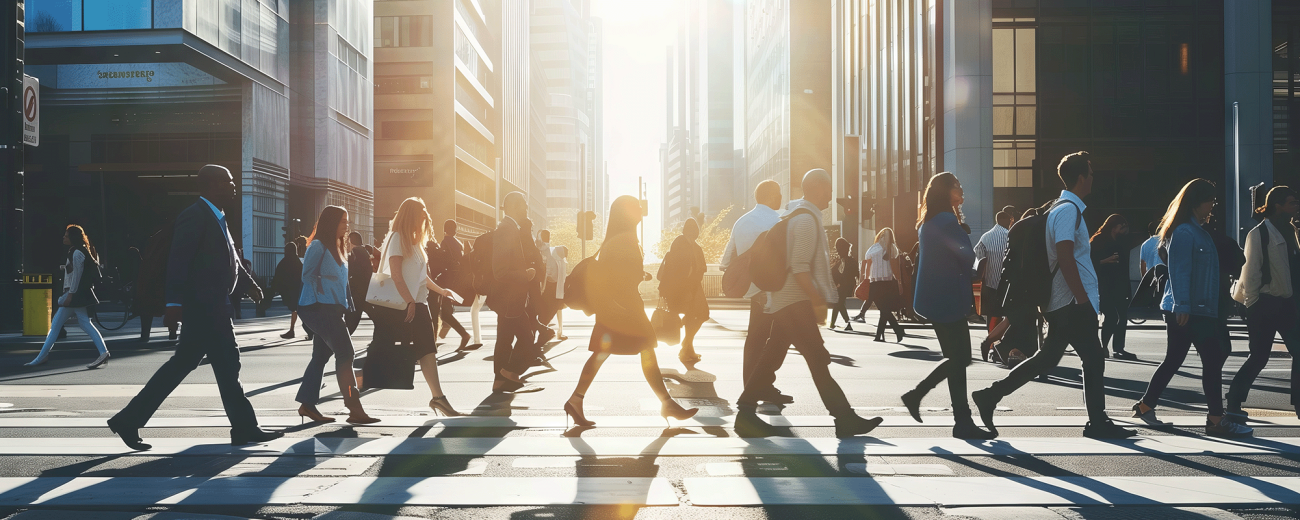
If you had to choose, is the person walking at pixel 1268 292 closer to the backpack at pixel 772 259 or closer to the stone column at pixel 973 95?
the backpack at pixel 772 259

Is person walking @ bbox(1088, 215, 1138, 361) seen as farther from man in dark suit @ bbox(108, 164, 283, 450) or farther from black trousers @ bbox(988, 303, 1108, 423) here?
man in dark suit @ bbox(108, 164, 283, 450)

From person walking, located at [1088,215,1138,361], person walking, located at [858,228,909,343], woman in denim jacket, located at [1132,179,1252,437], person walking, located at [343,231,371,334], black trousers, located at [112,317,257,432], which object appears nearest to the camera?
black trousers, located at [112,317,257,432]

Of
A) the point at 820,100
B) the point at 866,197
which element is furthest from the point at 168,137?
the point at 820,100

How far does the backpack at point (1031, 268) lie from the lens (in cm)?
599

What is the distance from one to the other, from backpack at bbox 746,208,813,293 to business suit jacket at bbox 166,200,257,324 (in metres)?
3.40

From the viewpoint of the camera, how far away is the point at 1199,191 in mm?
6398

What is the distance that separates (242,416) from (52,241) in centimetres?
3890

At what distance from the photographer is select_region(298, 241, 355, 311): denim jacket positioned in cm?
675

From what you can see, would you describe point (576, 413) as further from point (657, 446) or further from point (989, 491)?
point (989, 491)

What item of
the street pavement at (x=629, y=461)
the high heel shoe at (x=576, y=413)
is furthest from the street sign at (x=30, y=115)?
the high heel shoe at (x=576, y=413)

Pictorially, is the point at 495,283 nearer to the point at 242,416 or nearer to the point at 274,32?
the point at 242,416

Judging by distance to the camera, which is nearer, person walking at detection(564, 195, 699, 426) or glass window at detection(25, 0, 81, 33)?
person walking at detection(564, 195, 699, 426)

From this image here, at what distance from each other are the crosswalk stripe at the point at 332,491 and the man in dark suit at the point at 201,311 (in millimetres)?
Answer: 807

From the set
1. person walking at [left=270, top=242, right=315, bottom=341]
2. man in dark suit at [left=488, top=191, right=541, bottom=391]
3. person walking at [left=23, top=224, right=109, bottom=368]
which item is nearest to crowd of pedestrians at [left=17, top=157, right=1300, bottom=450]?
man in dark suit at [left=488, top=191, right=541, bottom=391]
